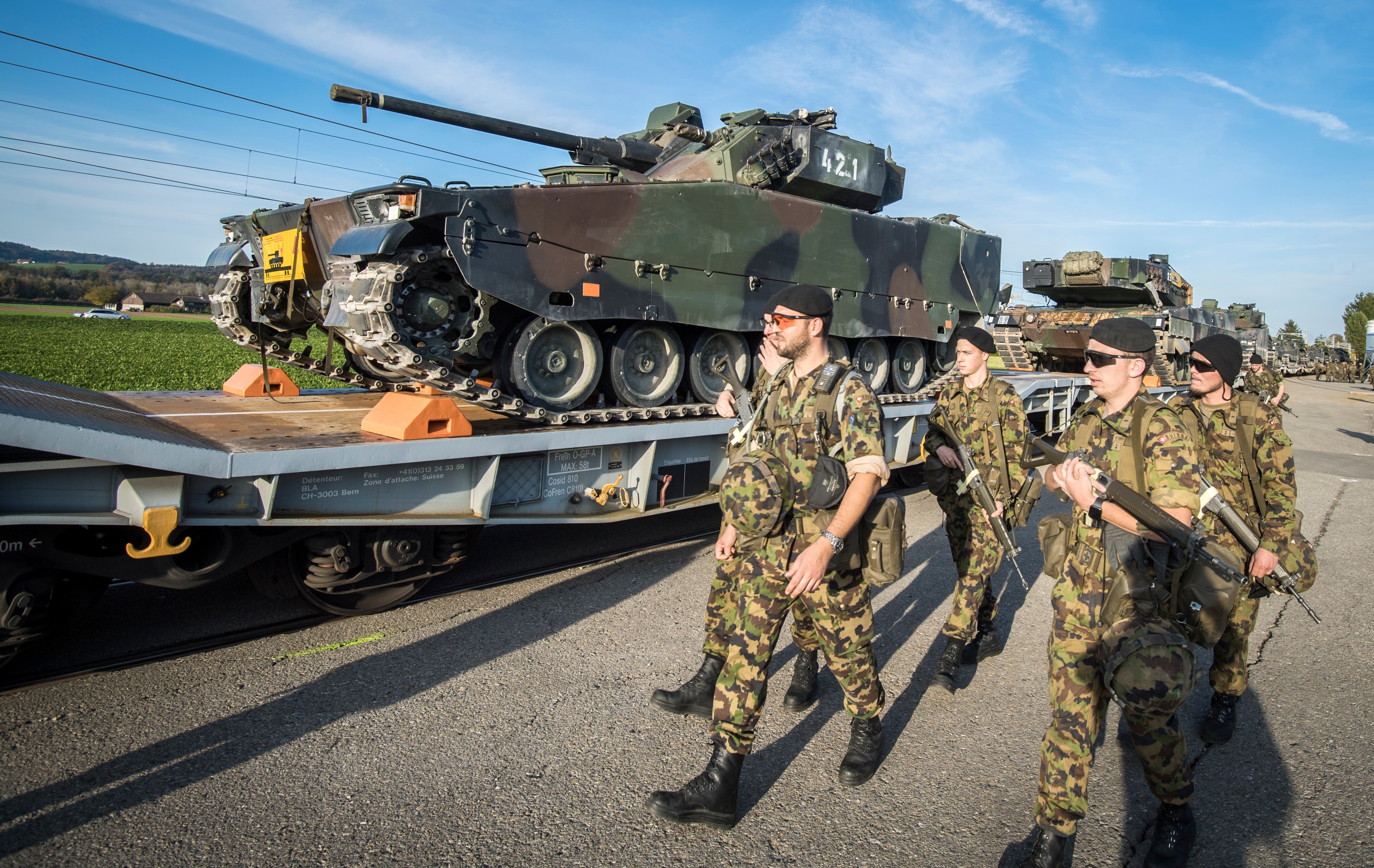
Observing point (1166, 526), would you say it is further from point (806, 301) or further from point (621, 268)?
point (621, 268)

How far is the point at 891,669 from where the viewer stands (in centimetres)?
452

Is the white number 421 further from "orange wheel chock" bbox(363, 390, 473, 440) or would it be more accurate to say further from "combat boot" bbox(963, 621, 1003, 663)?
"combat boot" bbox(963, 621, 1003, 663)

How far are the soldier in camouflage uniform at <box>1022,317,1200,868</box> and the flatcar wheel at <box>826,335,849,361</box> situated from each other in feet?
18.4

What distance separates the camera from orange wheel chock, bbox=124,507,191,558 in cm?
365

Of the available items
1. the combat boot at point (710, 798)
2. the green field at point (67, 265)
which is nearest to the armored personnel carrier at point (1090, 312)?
the combat boot at point (710, 798)

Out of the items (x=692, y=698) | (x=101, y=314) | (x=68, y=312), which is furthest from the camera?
(x=68, y=312)

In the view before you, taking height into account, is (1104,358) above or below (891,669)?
above

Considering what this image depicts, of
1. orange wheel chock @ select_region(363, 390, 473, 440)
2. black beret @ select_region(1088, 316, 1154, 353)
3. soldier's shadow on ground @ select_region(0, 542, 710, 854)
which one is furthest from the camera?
orange wheel chock @ select_region(363, 390, 473, 440)

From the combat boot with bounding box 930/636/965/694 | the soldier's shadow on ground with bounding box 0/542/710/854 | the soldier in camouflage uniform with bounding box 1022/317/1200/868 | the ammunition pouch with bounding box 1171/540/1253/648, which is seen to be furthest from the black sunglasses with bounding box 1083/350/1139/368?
the soldier's shadow on ground with bounding box 0/542/710/854

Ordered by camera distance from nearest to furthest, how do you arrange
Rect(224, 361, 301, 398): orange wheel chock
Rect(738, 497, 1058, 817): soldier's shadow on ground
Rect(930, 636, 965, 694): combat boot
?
1. Rect(738, 497, 1058, 817): soldier's shadow on ground
2. Rect(930, 636, 965, 694): combat boot
3. Rect(224, 361, 301, 398): orange wheel chock

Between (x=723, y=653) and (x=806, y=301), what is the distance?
1.78m

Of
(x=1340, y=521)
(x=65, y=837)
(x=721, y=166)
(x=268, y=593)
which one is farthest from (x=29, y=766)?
(x=1340, y=521)

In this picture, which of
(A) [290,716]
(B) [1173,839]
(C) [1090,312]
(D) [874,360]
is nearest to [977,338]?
(B) [1173,839]

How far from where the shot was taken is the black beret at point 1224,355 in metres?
3.95
